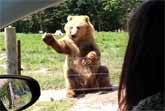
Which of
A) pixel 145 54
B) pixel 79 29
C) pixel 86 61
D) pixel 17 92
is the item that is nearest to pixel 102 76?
pixel 86 61

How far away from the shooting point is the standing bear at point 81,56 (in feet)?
8.55

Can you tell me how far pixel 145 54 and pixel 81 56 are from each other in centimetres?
210

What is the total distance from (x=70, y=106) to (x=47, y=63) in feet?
0.89

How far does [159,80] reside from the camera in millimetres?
547

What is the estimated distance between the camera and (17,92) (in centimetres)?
83

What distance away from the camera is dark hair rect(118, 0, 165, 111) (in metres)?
0.54

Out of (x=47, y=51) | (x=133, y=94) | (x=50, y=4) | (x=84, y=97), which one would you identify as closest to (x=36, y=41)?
(x=47, y=51)

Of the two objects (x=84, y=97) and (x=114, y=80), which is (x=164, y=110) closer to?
(x=114, y=80)

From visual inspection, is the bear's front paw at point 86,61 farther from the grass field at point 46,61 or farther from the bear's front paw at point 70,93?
the bear's front paw at point 70,93

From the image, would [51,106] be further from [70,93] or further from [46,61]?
[46,61]

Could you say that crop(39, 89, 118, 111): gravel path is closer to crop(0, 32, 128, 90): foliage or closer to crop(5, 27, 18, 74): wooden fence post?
crop(0, 32, 128, 90): foliage

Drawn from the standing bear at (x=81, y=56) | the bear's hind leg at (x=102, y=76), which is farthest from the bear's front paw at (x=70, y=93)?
the bear's hind leg at (x=102, y=76)

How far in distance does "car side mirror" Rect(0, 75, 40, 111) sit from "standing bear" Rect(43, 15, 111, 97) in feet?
5.56

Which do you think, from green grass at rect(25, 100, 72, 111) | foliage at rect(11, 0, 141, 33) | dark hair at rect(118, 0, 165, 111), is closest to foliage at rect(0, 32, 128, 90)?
green grass at rect(25, 100, 72, 111)
